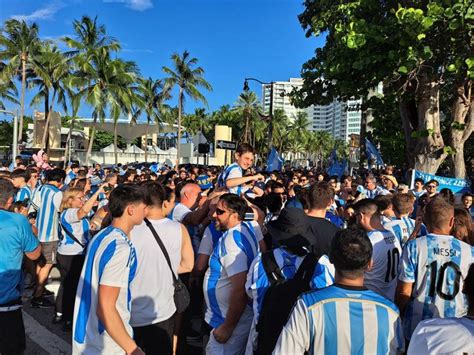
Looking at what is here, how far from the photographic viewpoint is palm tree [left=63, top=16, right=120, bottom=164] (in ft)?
113

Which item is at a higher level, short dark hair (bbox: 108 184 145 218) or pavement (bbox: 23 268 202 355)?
short dark hair (bbox: 108 184 145 218)

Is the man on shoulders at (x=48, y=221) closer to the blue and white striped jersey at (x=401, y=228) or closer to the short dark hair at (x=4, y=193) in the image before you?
the short dark hair at (x=4, y=193)

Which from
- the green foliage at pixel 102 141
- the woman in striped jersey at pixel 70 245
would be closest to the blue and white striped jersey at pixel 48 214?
the woman in striped jersey at pixel 70 245

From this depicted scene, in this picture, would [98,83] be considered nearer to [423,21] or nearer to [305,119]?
[423,21]

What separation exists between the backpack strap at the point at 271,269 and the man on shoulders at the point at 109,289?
0.88m

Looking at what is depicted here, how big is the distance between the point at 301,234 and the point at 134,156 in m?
56.0

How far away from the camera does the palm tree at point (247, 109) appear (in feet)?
234

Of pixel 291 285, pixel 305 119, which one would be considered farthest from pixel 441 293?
pixel 305 119

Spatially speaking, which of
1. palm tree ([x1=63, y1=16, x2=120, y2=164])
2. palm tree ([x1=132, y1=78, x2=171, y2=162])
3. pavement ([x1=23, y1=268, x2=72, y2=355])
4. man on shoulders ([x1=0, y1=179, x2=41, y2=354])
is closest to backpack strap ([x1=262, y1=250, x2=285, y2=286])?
man on shoulders ([x1=0, y1=179, x2=41, y2=354])

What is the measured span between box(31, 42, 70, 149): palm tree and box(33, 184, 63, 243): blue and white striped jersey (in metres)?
30.3

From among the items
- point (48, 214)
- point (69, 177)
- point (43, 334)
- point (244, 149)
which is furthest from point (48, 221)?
point (69, 177)

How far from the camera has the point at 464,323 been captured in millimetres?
1964

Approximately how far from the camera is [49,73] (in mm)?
37062

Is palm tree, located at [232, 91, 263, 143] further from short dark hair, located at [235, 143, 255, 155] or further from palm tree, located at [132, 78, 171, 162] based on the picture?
short dark hair, located at [235, 143, 255, 155]
